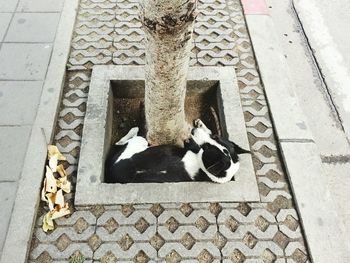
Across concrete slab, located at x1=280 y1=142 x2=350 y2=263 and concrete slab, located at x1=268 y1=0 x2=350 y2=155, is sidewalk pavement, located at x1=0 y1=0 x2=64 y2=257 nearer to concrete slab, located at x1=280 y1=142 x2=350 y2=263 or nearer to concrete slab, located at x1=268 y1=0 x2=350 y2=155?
concrete slab, located at x1=280 y1=142 x2=350 y2=263

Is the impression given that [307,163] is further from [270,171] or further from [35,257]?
[35,257]

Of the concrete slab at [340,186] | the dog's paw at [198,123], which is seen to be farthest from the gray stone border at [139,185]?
the concrete slab at [340,186]

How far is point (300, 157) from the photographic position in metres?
3.30

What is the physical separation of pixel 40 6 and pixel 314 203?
3784 mm

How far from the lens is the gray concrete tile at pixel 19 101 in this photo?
352 centimetres

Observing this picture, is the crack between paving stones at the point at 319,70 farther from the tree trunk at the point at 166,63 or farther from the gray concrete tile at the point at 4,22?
the gray concrete tile at the point at 4,22

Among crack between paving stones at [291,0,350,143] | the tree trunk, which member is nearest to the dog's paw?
the tree trunk

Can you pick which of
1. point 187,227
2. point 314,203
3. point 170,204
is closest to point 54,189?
point 170,204

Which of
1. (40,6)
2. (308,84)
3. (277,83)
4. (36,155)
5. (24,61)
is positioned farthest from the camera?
(40,6)

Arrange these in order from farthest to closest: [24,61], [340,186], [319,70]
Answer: [319,70] < [24,61] < [340,186]

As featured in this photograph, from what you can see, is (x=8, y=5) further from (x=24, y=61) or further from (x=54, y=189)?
(x=54, y=189)

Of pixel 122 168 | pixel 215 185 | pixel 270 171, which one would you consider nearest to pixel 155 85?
pixel 122 168

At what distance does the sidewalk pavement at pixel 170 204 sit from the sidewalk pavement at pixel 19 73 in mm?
11

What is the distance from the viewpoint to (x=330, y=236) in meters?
2.86
